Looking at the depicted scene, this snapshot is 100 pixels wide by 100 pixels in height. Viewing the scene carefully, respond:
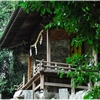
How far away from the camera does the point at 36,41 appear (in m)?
12.5

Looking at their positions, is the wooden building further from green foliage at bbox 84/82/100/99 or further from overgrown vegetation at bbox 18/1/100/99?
green foliage at bbox 84/82/100/99

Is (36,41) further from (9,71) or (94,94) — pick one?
(94,94)

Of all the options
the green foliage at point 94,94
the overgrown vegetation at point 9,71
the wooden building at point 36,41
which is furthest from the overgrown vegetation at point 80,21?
the overgrown vegetation at point 9,71

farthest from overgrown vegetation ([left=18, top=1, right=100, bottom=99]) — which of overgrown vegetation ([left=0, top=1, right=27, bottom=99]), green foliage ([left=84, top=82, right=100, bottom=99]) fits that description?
overgrown vegetation ([left=0, top=1, right=27, bottom=99])

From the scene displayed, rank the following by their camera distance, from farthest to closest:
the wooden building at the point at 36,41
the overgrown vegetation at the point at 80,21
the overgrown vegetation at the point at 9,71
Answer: the overgrown vegetation at the point at 9,71 → the wooden building at the point at 36,41 → the overgrown vegetation at the point at 80,21

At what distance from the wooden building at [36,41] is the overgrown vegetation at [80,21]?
6.80 meters

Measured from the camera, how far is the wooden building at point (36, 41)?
1056 centimetres

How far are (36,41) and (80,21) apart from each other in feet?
32.7

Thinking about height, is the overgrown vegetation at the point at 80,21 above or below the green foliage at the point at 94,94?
above

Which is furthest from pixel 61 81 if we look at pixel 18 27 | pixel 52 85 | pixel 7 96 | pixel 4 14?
pixel 4 14

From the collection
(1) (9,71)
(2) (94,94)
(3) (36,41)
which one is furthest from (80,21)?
(1) (9,71)

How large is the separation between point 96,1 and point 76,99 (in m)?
4.98

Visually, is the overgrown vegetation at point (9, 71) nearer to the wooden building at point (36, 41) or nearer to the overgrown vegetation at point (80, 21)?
the wooden building at point (36, 41)

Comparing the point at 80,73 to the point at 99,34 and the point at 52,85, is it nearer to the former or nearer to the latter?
the point at 99,34
